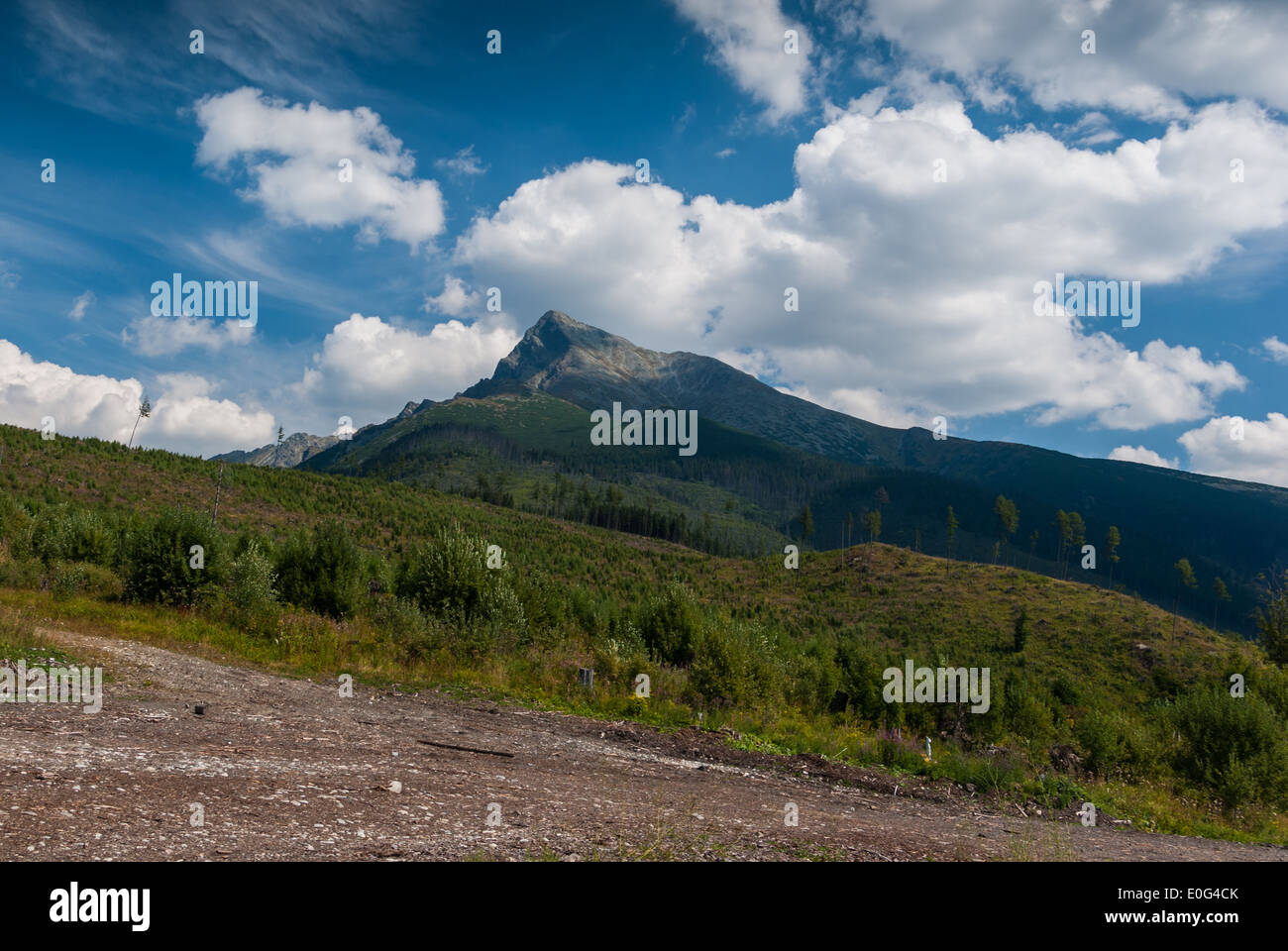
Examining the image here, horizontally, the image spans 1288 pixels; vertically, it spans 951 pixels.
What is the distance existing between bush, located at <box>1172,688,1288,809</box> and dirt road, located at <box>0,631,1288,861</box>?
505 cm

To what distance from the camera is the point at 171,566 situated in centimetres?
2095

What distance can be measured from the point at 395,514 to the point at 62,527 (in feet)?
178

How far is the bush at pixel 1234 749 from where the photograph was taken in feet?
55.5

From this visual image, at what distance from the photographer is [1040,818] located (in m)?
11.9

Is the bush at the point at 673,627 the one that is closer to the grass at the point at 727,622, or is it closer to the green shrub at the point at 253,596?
the grass at the point at 727,622

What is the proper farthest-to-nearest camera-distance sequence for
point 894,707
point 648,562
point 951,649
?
point 648,562 → point 951,649 → point 894,707

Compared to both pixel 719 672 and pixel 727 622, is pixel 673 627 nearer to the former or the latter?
pixel 727 622

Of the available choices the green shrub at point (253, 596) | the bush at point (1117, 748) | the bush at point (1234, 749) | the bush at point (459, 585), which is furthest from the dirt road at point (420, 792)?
the bush at point (459, 585)

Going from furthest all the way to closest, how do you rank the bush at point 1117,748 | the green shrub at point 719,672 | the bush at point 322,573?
the bush at point 322,573 → the green shrub at point 719,672 → the bush at point 1117,748

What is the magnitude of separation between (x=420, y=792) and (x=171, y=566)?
1803 centimetres

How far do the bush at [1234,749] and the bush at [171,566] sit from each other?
2936 cm

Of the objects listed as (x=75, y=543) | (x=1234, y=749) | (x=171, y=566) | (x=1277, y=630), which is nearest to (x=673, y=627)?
(x=1234, y=749)
